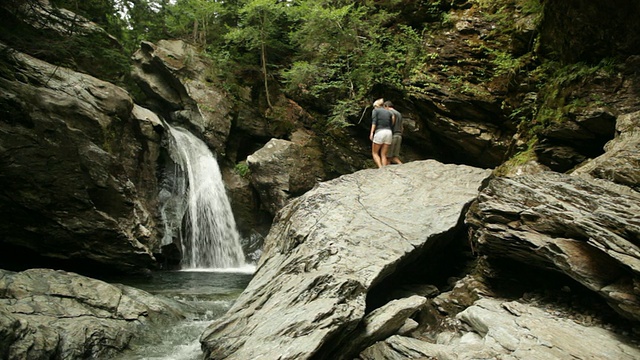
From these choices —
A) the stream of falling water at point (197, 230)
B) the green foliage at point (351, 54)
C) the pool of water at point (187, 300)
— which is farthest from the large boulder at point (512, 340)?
the green foliage at point (351, 54)

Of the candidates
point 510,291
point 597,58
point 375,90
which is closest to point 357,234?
point 510,291

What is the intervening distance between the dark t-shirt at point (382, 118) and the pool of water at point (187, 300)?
232 inches

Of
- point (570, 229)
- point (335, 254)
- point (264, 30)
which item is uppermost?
point (264, 30)

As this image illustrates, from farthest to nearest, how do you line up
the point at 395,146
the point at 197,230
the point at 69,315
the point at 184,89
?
the point at 184,89 < the point at 197,230 < the point at 395,146 < the point at 69,315

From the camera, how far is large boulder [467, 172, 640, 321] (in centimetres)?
393

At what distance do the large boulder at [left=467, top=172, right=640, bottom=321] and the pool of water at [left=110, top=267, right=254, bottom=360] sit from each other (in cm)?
491

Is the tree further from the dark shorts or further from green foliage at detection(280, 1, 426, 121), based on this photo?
the dark shorts

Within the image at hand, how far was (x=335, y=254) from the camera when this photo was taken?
18.2 feet

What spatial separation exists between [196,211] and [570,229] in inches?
501

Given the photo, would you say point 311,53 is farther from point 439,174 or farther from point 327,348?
point 327,348

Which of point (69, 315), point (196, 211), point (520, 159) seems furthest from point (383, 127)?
point (196, 211)

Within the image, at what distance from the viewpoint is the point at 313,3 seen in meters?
15.1

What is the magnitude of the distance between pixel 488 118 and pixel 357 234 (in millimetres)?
7952

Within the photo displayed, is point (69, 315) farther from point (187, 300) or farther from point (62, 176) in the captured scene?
point (62, 176)
